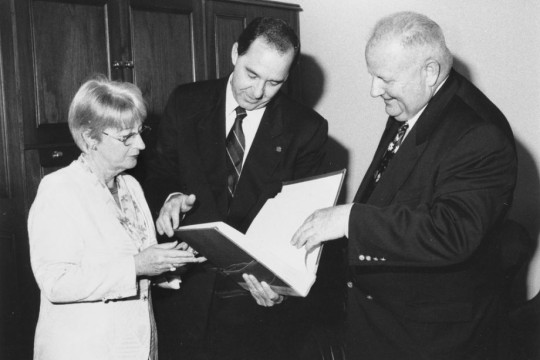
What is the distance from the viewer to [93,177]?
1.80m

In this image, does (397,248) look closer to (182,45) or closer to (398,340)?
(398,340)

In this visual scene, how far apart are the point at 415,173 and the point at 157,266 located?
84cm

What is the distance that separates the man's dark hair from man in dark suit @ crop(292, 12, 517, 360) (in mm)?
541

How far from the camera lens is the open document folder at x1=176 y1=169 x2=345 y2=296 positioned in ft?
5.08

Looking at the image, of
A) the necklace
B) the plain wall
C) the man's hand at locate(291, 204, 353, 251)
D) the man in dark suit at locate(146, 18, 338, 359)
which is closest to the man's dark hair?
the man in dark suit at locate(146, 18, 338, 359)

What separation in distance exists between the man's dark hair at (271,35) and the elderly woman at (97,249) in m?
0.59

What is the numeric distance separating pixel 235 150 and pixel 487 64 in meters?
1.46

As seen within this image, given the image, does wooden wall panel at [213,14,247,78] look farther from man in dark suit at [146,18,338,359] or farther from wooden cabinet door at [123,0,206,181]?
man in dark suit at [146,18,338,359]

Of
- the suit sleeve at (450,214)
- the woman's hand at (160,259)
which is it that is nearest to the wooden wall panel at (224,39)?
the woman's hand at (160,259)

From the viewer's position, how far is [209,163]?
2.30 metres

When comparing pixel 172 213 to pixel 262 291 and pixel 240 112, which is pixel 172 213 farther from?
pixel 240 112

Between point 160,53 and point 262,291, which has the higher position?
point 160,53

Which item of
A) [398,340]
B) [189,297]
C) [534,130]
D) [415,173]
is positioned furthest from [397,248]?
[534,130]

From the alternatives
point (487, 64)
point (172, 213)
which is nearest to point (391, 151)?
point (172, 213)
